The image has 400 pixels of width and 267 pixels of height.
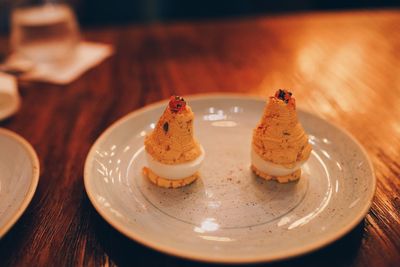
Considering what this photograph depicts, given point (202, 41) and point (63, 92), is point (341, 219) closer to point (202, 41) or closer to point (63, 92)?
point (63, 92)

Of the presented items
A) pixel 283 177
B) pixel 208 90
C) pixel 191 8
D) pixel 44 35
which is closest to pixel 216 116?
pixel 208 90

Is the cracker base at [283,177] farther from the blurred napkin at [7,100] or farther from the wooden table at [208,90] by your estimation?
the blurred napkin at [7,100]

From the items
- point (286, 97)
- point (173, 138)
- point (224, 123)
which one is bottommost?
point (224, 123)

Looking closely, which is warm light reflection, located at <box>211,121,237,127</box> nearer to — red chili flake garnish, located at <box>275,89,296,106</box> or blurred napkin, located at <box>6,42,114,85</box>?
red chili flake garnish, located at <box>275,89,296,106</box>

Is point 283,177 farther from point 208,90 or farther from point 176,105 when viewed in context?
point 208,90

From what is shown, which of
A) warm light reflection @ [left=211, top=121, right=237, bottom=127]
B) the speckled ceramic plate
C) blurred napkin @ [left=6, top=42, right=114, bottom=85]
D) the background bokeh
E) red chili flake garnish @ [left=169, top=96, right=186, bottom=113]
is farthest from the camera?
the background bokeh

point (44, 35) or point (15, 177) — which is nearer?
point (15, 177)

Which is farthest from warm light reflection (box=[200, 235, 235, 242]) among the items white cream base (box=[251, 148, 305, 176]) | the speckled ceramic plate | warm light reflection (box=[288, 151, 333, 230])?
white cream base (box=[251, 148, 305, 176])
